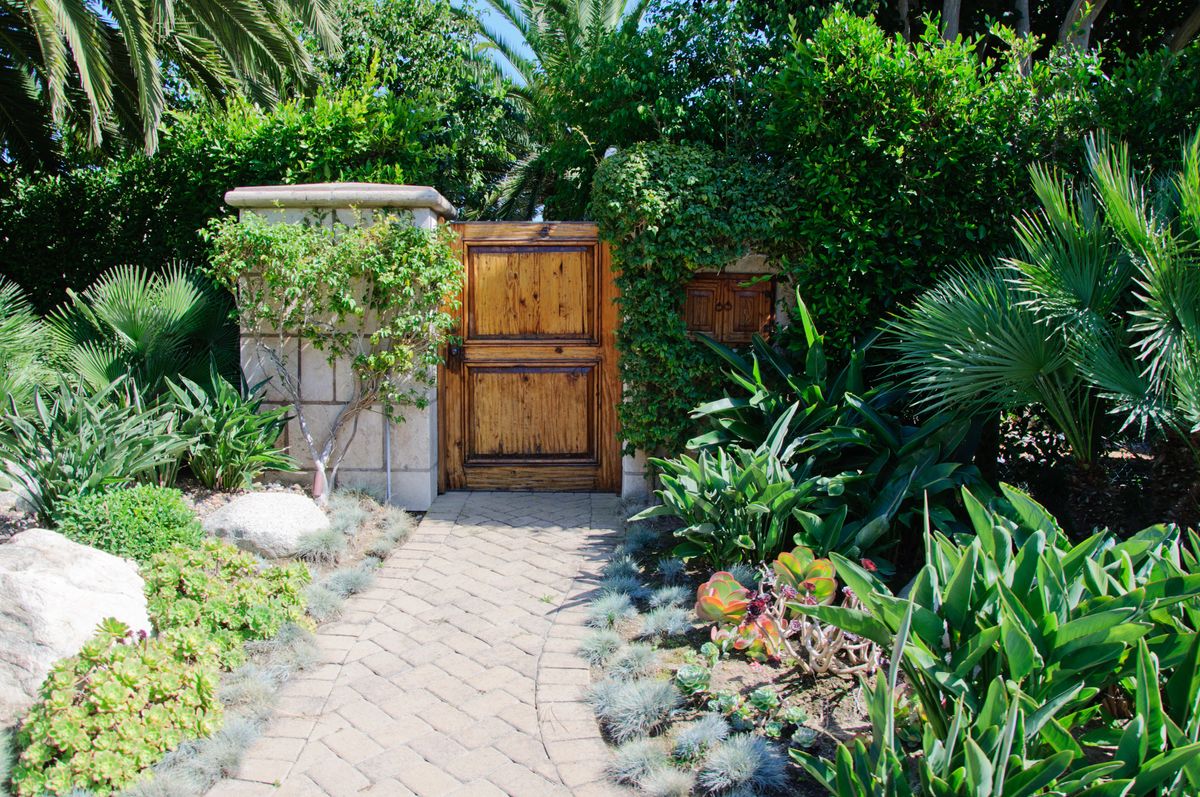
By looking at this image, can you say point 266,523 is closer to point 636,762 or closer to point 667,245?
point 636,762

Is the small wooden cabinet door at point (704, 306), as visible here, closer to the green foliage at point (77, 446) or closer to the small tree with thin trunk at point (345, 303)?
the small tree with thin trunk at point (345, 303)

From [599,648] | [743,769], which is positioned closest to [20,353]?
[599,648]

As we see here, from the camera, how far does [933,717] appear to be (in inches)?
102

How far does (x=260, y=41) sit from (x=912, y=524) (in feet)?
24.9

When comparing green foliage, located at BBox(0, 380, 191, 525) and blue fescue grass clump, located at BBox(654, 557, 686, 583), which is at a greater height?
green foliage, located at BBox(0, 380, 191, 525)

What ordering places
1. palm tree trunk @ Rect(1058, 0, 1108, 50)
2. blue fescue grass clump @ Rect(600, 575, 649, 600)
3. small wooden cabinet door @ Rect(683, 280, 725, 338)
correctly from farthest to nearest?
1. palm tree trunk @ Rect(1058, 0, 1108, 50)
2. small wooden cabinet door @ Rect(683, 280, 725, 338)
3. blue fescue grass clump @ Rect(600, 575, 649, 600)

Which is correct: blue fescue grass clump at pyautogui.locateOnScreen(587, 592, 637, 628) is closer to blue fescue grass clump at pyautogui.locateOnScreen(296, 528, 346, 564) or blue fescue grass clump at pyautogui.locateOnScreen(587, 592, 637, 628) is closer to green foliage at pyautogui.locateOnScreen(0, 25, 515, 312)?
blue fescue grass clump at pyautogui.locateOnScreen(296, 528, 346, 564)

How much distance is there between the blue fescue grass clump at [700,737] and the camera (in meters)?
3.06

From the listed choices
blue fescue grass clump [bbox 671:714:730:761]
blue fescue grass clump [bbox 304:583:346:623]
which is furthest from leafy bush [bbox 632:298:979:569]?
blue fescue grass clump [bbox 304:583:346:623]

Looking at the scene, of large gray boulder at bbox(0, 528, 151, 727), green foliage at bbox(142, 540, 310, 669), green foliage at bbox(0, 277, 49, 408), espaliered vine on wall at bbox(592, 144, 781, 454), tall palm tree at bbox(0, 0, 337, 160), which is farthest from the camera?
tall palm tree at bbox(0, 0, 337, 160)

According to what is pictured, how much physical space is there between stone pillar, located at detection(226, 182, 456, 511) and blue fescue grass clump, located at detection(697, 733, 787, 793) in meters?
3.68

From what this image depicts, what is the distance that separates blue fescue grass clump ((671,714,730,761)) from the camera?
3.06 metres

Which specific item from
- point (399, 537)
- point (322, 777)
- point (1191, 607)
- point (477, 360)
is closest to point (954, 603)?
point (1191, 607)

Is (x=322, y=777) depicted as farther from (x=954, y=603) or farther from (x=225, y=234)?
(x=225, y=234)
